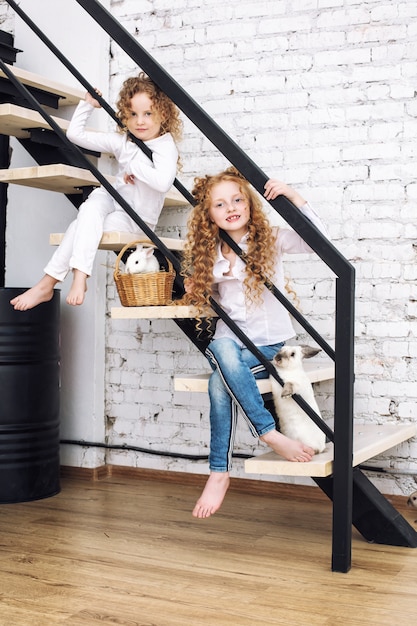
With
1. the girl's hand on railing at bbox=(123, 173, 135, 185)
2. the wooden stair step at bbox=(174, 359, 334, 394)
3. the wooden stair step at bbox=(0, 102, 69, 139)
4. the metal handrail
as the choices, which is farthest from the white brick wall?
the metal handrail

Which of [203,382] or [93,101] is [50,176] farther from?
[203,382]

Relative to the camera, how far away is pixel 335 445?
232 centimetres

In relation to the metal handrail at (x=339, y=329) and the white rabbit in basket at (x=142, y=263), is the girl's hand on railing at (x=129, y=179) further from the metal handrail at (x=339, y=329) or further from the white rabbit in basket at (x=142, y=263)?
the metal handrail at (x=339, y=329)

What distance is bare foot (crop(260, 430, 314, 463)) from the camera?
2.37 m

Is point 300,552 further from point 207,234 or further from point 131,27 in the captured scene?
point 131,27

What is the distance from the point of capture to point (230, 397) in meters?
2.51

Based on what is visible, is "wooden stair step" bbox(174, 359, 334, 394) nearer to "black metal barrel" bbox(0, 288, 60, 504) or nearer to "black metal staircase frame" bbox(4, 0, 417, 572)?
"black metal staircase frame" bbox(4, 0, 417, 572)

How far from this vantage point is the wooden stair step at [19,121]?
2.80m

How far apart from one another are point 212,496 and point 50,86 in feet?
5.87

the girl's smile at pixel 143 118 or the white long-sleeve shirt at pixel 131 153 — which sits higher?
the girl's smile at pixel 143 118

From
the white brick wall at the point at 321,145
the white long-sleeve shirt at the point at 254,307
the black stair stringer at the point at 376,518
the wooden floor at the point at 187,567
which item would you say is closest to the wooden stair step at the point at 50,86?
the white brick wall at the point at 321,145

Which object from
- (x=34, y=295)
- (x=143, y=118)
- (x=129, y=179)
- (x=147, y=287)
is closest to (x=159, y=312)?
(x=147, y=287)

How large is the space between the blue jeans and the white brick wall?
0.68 m

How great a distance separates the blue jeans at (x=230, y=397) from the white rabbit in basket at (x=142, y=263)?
36 centimetres
